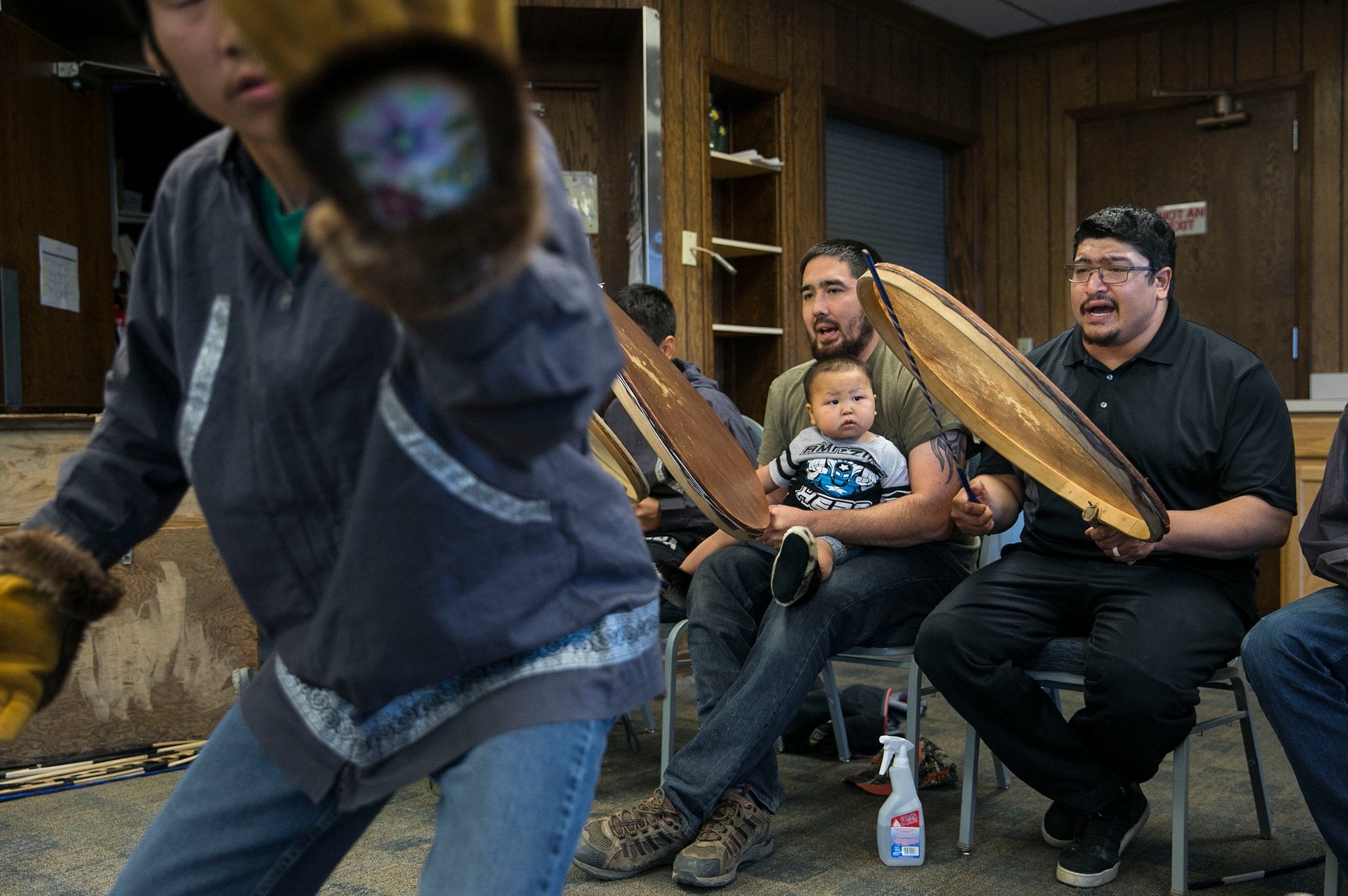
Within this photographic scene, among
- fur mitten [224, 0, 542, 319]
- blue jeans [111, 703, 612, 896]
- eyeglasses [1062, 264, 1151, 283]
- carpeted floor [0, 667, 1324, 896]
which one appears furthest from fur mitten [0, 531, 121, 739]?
eyeglasses [1062, 264, 1151, 283]

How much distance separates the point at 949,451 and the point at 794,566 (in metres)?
0.42

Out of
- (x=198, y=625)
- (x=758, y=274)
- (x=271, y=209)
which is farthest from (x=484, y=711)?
(x=758, y=274)

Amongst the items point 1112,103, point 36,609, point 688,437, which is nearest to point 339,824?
point 36,609

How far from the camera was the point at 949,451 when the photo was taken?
2.40 metres

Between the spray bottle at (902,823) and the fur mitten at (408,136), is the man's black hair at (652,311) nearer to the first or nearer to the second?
the spray bottle at (902,823)

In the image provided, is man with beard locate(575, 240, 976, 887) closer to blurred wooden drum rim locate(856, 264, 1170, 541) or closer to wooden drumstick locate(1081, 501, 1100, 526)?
blurred wooden drum rim locate(856, 264, 1170, 541)

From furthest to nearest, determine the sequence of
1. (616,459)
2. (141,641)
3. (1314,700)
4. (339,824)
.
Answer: (141,641) < (616,459) < (1314,700) < (339,824)

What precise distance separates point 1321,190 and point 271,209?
5.68m

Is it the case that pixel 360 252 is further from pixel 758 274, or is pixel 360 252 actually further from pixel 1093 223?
pixel 758 274

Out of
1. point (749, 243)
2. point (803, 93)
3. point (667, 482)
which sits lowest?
point (667, 482)

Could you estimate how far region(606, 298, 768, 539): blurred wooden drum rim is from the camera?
6.59ft

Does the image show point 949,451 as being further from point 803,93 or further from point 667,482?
point 803,93

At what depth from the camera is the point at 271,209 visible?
0.83 metres

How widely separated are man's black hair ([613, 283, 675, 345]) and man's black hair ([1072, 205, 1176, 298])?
1.15 m
